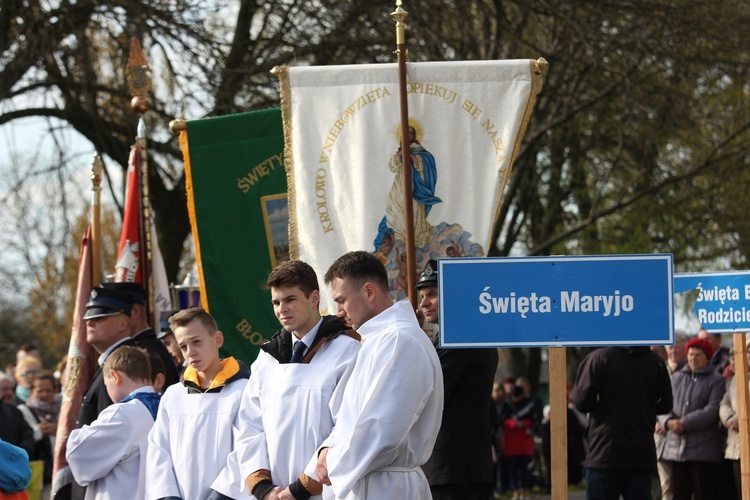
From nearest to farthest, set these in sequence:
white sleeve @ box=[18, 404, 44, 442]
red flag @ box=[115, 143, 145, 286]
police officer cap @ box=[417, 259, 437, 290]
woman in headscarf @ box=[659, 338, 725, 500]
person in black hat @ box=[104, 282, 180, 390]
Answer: police officer cap @ box=[417, 259, 437, 290] < person in black hat @ box=[104, 282, 180, 390] < red flag @ box=[115, 143, 145, 286] < woman in headscarf @ box=[659, 338, 725, 500] < white sleeve @ box=[18, 404, 44, 442]

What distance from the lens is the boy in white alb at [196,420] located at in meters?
6.14

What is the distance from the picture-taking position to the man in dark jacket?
8289 mm

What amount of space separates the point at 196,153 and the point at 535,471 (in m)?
11.9

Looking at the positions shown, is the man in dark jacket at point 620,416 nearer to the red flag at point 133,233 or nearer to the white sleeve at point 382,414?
the red flag at point 133,233

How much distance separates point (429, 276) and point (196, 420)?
142 centimetres

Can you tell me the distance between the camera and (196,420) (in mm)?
6195

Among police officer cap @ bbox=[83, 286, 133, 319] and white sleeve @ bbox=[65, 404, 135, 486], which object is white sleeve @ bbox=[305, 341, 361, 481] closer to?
white sleeve @ bbox=[65, 404, 135, 486]

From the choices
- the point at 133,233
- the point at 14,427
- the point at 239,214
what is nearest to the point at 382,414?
the point at 239,214

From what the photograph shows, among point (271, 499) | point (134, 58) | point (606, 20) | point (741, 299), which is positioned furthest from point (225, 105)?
point (271, 499)

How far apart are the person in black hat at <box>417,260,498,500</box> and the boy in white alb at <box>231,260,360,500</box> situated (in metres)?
0.87

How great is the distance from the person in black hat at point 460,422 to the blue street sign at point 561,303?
1.16 meters

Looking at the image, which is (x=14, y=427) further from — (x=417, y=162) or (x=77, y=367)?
(x=417, y=162)

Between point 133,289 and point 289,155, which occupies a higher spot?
point 289,155

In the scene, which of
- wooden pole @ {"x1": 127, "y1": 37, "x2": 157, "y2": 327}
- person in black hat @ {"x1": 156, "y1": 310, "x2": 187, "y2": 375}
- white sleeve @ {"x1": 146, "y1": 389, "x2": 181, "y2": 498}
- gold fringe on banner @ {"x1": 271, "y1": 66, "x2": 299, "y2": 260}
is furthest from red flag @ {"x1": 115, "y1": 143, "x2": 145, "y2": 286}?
white sleeve @ {"x1": 146, "y1": 389, "x2": 181, "y2": 498}
